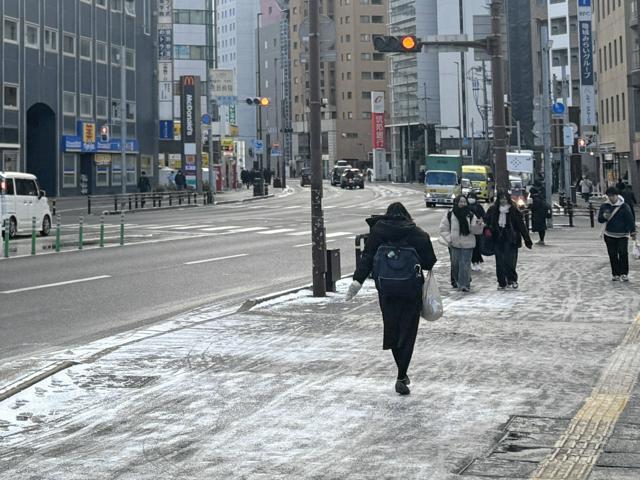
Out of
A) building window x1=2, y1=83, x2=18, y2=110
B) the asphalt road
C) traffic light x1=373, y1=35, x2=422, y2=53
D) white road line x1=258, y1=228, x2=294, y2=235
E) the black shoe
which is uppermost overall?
building window x1=2, y1=83, x2=18, y2=110

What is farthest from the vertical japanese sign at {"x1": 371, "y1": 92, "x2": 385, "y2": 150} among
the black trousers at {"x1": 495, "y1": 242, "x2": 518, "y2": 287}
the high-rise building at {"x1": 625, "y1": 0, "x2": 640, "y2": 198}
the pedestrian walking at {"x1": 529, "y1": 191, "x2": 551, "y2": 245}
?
the black trousers at {"x1": 495, "y1": 242, "x2": 518, "y2": 287}

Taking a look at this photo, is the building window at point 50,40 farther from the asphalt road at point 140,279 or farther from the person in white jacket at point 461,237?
the person in white jacket at point 461,237

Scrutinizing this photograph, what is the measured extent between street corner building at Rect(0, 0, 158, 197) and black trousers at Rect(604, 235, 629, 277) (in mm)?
45970

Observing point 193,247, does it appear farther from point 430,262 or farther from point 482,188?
point 482,188

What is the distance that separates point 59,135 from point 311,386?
2365 inches

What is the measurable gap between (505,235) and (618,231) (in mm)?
2000

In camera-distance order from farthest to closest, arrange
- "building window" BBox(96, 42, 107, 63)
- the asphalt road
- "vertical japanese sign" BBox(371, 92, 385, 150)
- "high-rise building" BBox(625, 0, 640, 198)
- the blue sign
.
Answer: "vertical japanese sign" BBox(371, 92, 385, 150) < the blue sign < "building window" BBox(96, 42, 107, 63) < "high-rise building" BBox(625, 0, 640, 198) < the asphalt road

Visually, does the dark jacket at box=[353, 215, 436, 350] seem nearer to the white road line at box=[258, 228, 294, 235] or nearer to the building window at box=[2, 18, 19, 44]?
the white road line at box=[258, 228, 294, 235]

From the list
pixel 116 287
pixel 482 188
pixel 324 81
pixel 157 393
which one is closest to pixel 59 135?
pixel 482 188

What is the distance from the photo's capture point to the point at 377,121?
157 metres

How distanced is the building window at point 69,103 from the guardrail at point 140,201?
21.7 feet

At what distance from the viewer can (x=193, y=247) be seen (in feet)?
99.7

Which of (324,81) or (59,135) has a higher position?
(324,81)

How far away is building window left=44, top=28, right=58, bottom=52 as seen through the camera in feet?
218
